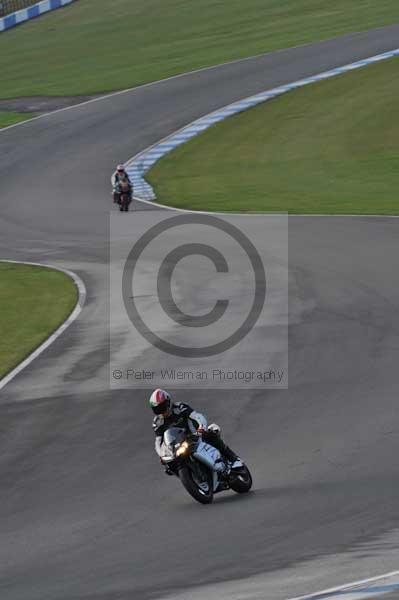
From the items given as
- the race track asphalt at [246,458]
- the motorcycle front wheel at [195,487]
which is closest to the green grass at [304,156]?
the race track asphalt at [246,458]

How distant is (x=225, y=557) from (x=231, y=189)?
28822 millimetres

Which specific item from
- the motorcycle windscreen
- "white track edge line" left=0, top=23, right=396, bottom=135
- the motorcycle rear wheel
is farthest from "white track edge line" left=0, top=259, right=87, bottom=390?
"white track edge line" left=0, top=23, right=396, bottom=135

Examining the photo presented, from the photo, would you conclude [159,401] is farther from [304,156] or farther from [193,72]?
[193,72]

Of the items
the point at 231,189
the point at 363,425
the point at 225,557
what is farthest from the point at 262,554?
the point at 231,189

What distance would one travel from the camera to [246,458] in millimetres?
13727

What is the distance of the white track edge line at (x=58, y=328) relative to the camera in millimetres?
19125

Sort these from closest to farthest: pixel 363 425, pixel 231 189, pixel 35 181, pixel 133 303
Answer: pixel 363 425 → pixel 133 303 → pixel 231 189 → pixel 35 181

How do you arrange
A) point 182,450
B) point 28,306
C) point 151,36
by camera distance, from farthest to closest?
point 151,36
point 28,306
point 182,450

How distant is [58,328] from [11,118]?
34.5 meters

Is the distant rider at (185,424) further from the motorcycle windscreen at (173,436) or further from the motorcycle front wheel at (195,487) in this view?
the motorcycle front wheel at (195,487)

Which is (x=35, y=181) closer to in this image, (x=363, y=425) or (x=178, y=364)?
(x=178, y=364)

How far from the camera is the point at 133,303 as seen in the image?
77.6 feet

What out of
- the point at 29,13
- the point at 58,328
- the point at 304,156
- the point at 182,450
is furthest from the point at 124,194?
the point at 29,13

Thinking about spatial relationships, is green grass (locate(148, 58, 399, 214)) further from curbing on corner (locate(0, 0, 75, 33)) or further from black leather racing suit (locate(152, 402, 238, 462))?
curbing on corner (locate(0, 0, 75, 33))
